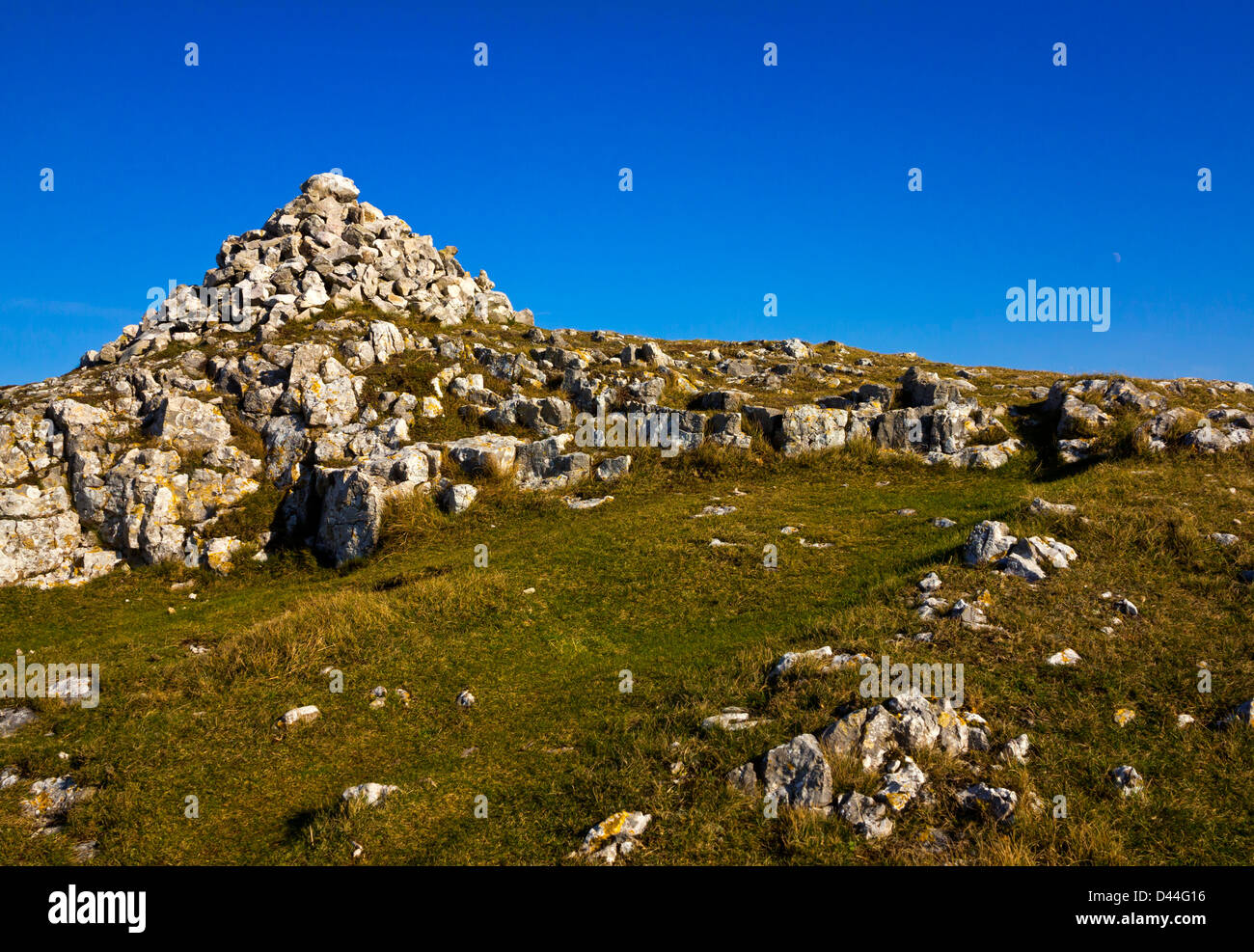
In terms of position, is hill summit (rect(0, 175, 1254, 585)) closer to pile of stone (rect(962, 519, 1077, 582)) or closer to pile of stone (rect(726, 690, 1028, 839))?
pile of stone (rect(962, 519, 1077, 582))

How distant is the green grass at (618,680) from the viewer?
26.6 ft

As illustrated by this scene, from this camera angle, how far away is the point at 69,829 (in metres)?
8.80

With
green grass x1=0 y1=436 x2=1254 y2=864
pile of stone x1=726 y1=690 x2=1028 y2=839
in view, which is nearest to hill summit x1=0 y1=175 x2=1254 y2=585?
green grass x1=0 y1=436 x2=1254 y2=864

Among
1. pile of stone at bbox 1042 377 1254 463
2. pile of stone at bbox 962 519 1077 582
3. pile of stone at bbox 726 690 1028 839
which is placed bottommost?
pile of stone at bbox 726 690 1028 839

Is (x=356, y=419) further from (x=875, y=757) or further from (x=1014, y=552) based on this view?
(x=875, y=757)

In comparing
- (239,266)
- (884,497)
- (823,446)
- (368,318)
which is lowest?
(884,497)

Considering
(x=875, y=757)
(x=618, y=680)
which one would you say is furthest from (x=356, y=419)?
(x=875, y=757)

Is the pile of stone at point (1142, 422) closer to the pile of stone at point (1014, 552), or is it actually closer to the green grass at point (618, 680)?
the green grass at point (618, 680)

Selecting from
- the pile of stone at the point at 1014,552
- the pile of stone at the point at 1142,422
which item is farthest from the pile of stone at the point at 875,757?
the pile of stone at the point at 1142,422

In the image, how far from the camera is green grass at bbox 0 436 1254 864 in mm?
8109
